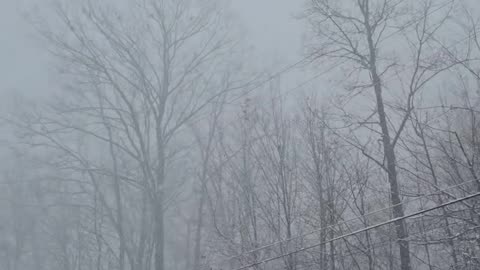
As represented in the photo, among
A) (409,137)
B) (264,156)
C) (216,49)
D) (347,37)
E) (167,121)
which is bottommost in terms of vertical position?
(409,137)

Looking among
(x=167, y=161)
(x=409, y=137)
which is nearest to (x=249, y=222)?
(x=409, y=137)

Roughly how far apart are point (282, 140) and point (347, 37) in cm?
347

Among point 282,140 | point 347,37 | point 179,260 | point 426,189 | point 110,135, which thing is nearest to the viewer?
point 426,189

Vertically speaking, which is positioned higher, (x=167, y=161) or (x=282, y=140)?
(x=167, y=161)

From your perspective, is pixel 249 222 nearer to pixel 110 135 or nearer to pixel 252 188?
pixel 252 188

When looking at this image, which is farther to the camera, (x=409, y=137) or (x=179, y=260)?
(x=179, y=260)

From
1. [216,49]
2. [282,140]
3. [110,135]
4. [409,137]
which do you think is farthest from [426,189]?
[110,135]

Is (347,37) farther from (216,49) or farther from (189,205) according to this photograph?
(189,205)

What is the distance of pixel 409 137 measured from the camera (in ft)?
35.2

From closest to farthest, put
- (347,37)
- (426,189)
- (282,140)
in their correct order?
1. (426,189)
2. (347,37)
3. (282,140)

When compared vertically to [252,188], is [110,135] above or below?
above

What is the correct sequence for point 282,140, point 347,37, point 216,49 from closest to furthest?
point 347,37 < point 282,140 < point 216,49

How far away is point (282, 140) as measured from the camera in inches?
531

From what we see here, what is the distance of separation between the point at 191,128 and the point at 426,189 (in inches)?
433
